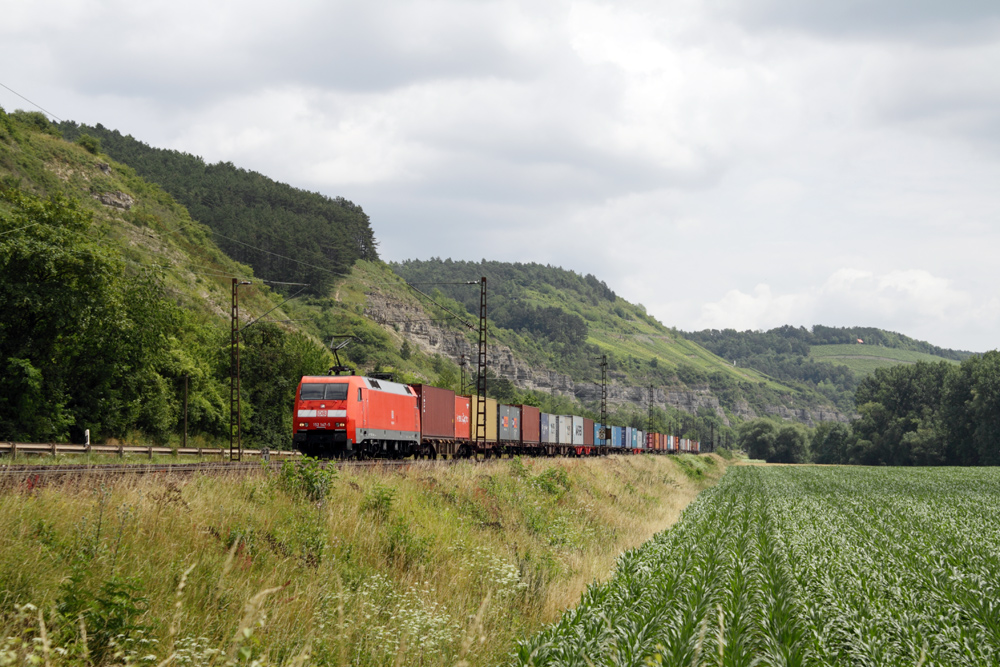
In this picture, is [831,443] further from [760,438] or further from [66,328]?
[66,328]

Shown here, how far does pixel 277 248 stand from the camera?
143250 millimetres

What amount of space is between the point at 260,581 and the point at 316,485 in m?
4.82

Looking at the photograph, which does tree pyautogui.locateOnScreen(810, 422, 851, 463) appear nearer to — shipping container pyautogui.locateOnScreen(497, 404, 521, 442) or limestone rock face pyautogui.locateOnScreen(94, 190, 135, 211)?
shipping container pyautogui.locateOnScreen(497, 404, 521, 442)

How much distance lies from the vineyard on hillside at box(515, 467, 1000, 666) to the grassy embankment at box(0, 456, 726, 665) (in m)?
1.25

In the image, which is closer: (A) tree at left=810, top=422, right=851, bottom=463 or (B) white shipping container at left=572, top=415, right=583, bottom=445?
(B) white shipping container at left=572, top=415, right=583, bottom=445

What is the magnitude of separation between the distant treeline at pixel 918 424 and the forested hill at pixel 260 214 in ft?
344

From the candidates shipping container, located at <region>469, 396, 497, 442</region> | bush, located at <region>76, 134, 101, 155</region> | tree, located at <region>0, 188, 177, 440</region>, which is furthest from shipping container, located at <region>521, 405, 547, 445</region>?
bush, located at <region>76, 134, 101, 155</region>

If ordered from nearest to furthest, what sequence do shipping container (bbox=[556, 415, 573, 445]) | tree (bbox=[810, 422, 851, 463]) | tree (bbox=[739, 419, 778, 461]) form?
shipping container (bbox=[556, 415, 573, 445])
tree (bbox=[810, 422, 851, 463])
tree (bbox=[739, 419, 778, 461])

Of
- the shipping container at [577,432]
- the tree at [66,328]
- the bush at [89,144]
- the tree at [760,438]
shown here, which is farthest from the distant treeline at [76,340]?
the tree at [760,438]

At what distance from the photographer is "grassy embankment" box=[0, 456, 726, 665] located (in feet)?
20.5

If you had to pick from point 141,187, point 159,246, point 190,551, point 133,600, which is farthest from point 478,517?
point 141,187

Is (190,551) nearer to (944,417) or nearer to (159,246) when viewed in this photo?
(159,246)

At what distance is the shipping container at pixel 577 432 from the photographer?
6469cm

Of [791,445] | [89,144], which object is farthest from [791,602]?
[791,445]
